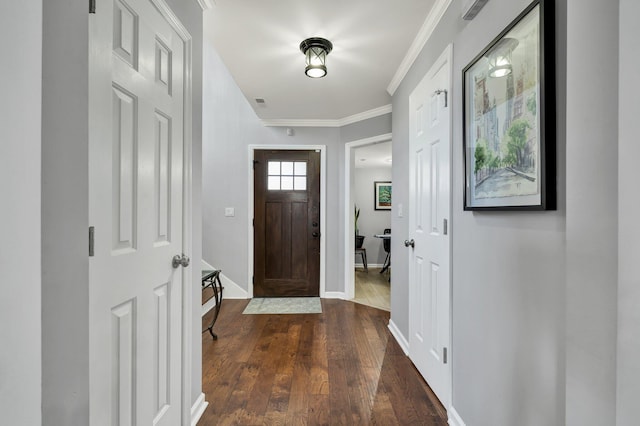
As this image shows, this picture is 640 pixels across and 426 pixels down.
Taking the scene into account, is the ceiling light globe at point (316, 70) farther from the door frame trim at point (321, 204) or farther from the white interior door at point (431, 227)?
the door frame trim at point (321, 204)

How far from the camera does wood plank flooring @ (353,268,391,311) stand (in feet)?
12.8

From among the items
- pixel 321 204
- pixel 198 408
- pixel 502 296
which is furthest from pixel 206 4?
pixel 321 204

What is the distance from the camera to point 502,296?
1225mm

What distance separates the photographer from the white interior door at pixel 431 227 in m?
1.75
